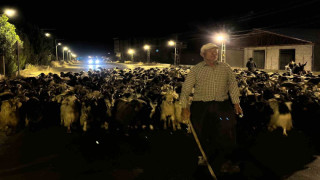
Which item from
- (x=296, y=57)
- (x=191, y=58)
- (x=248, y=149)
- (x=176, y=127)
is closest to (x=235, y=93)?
(x=248, y=149)

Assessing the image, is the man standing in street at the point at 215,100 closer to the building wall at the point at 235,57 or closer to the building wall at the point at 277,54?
the building wall at the point at 277,54

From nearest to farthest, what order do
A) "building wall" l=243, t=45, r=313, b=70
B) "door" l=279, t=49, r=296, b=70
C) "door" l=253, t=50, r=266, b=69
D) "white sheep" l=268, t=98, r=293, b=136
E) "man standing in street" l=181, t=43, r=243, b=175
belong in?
"man standing in street" l=181, t=43, r=243, b=175, "white sheep" l=268, t=98, r=293, b=136, "building wall" l=243, t=45, r=313, b=70, "door" l=279, t=49, r=296, b=70, "door" l=253, t=50, r=266, b=69

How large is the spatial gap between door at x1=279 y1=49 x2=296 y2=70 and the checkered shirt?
96.8 ft

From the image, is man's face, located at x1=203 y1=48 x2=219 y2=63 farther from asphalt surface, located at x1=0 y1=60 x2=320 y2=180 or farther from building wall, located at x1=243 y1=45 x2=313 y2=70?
building wall, located at x1=243 y1=45 x2=313 y2=70

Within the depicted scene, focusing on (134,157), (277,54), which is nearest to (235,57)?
(277,54)

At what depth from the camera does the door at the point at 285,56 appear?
32562 mm

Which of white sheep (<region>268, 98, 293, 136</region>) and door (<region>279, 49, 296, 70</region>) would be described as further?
door (<region>279, 49, 296, 70</region>)

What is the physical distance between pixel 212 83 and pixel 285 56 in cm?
3054

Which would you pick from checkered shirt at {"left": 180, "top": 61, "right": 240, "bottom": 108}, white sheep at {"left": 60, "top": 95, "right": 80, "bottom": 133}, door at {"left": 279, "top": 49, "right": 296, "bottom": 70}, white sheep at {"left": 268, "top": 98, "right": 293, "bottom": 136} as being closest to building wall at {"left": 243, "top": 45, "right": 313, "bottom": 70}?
door at {"left": 279, "top": 49, "right": 296, "bottom": 70}

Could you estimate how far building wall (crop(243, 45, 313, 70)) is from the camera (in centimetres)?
3002

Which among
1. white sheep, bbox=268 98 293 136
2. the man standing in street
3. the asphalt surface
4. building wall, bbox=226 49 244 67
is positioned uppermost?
building wall, bbox=226 49 244 67

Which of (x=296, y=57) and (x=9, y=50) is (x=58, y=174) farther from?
(x=296, y=57)

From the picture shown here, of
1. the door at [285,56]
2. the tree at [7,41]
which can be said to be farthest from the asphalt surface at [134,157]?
the door at [285,56]

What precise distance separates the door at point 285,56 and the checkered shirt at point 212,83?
2949 centimetres
